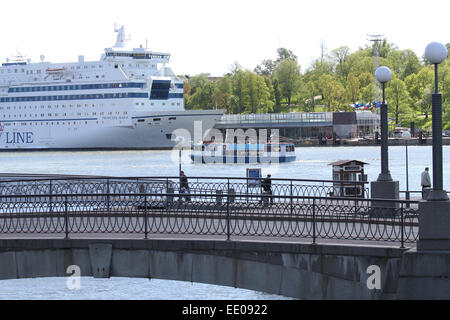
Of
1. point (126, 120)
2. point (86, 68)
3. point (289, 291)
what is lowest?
point (289, 291)

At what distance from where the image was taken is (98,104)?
117562 mm

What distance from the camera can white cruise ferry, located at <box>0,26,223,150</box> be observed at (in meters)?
114

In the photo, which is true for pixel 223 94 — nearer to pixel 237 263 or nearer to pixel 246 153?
pixel 246 153

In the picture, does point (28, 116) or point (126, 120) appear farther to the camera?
point (28, 116)

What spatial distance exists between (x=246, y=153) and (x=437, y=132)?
72.1 m

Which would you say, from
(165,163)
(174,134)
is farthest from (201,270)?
(174,134)

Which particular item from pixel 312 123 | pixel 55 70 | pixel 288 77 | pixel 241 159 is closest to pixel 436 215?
pixel 241 159

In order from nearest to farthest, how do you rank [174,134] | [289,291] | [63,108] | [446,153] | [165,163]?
[289,291] → [165,163] → [446,153] → [174,134] → [63,108]

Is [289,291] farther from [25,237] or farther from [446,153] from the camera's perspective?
[446,153]

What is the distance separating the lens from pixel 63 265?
16.9 meters

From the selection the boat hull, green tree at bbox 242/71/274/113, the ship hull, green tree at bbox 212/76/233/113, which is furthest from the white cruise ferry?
green tree at bbox 212/76/233/113

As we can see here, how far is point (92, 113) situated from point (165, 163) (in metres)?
33.4
